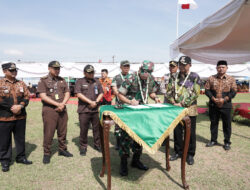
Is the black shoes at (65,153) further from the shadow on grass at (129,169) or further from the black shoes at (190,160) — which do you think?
the black shoes at (190,160)

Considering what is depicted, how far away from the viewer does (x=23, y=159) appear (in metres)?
3.61

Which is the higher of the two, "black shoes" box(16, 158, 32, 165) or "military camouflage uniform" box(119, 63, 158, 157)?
"military camouflage uniform" box(119, 63, 158, 157)

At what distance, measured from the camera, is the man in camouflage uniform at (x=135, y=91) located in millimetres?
2988

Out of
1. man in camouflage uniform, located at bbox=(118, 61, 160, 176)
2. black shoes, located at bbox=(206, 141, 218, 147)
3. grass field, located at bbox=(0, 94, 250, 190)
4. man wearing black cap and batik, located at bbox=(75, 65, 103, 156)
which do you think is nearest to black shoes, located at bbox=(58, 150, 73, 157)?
grass field, located at bbox=(0, 94, 250, 190)

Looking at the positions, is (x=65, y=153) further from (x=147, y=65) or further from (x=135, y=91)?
(x=147, y=65)

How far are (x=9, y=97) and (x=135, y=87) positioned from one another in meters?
2.24

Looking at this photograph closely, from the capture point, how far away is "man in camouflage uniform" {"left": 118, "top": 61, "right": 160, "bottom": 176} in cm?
299

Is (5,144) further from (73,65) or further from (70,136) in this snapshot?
(73,65)

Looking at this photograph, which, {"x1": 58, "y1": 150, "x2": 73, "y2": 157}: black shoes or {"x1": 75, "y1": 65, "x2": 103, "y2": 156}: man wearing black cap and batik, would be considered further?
{"x1": 75, "y1": 65, "x2": 103, "y2": 156}: man wearing black cap and batik

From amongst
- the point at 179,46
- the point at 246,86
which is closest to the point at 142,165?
the point at 179,46

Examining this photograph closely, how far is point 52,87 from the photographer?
367 centimetres

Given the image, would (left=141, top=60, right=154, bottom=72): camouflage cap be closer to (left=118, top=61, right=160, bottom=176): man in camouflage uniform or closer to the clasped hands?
(left=118, top=61, right=160, bottom=176): man in camouflage uniform

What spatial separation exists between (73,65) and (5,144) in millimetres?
12523

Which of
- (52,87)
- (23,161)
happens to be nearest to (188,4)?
(52,87)
